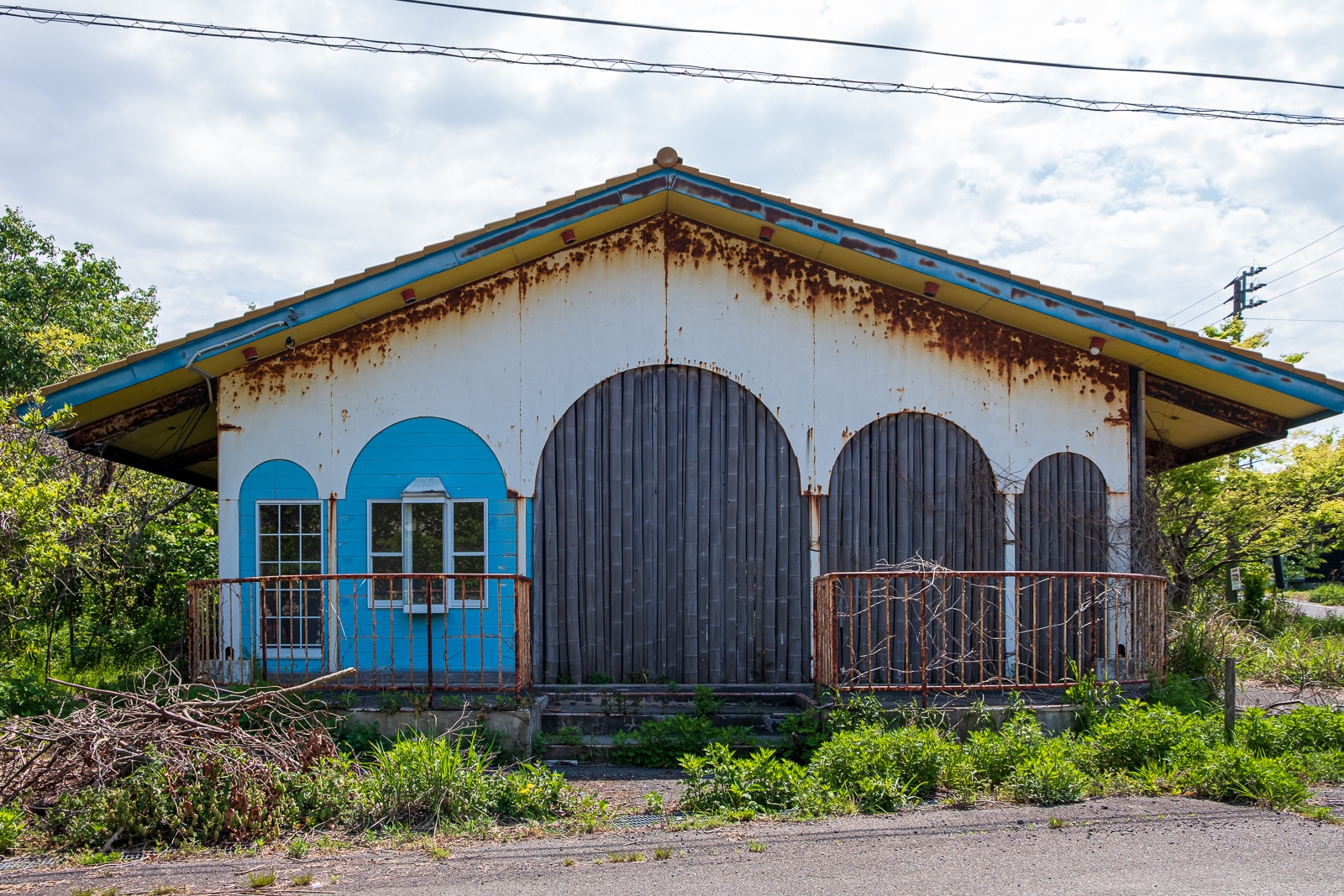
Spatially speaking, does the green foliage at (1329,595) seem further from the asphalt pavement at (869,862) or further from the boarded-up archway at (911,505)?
the asphalt pavement at (869,862)

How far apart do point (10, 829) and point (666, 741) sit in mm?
4924

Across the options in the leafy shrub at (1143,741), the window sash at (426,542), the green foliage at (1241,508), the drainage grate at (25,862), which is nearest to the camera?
the drainage grate at (25,862)

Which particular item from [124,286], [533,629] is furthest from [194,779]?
[124,286]

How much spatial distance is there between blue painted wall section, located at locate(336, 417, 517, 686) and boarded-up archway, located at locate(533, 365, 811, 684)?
1.35 ft

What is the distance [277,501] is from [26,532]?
7.56ft

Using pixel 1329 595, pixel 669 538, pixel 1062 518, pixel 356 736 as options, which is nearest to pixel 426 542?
pixel 356 736

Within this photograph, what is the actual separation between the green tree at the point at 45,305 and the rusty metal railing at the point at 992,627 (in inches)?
742

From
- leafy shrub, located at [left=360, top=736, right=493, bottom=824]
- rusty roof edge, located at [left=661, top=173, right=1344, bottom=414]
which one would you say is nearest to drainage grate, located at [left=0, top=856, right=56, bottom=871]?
leafy shrub, located at [left=360, top=736, right=493, bottom=824]

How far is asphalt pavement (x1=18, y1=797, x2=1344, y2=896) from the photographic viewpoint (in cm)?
527

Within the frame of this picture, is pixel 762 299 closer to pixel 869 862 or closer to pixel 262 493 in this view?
pixel 262 493

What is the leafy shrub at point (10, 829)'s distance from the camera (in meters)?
6.07

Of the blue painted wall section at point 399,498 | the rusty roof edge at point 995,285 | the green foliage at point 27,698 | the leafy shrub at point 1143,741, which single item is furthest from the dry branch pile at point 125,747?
the rusty roof edge at point 995,285

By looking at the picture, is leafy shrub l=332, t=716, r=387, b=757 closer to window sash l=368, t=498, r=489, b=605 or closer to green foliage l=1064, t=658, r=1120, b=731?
window sash l=368, t=498, r=489, b=605

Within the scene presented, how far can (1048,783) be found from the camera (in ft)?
21.9
